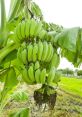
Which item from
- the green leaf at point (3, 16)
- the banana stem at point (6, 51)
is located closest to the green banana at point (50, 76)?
the banana stem at point (6, 51)

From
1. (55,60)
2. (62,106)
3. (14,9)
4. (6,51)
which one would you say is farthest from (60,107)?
(55,60)

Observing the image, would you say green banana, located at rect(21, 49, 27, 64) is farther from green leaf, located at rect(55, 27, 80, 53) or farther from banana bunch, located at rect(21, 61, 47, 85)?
green leaf, located at rect(55, 27, 80, 53)

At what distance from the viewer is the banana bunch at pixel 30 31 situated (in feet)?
5.91

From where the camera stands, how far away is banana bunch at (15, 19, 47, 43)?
1.80 m

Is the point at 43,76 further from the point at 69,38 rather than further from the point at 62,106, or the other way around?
the point at 62,106

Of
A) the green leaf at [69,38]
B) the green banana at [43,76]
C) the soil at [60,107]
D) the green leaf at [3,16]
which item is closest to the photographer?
the green banana at [43,76]

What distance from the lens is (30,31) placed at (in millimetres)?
1802

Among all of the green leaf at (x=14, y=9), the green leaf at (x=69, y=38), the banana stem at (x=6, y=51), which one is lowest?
the banana stem at (x=6, y=51)

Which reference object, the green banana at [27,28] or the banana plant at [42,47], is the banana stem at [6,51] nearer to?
the banana plant at [42,47]

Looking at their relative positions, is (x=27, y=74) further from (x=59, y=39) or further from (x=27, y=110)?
(x=27, y=110)

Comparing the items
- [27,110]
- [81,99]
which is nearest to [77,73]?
[81,99]

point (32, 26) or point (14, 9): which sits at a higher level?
point (14, 9)

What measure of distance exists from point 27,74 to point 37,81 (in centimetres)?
6

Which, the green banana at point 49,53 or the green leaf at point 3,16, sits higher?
the green leaf at point 3,16
